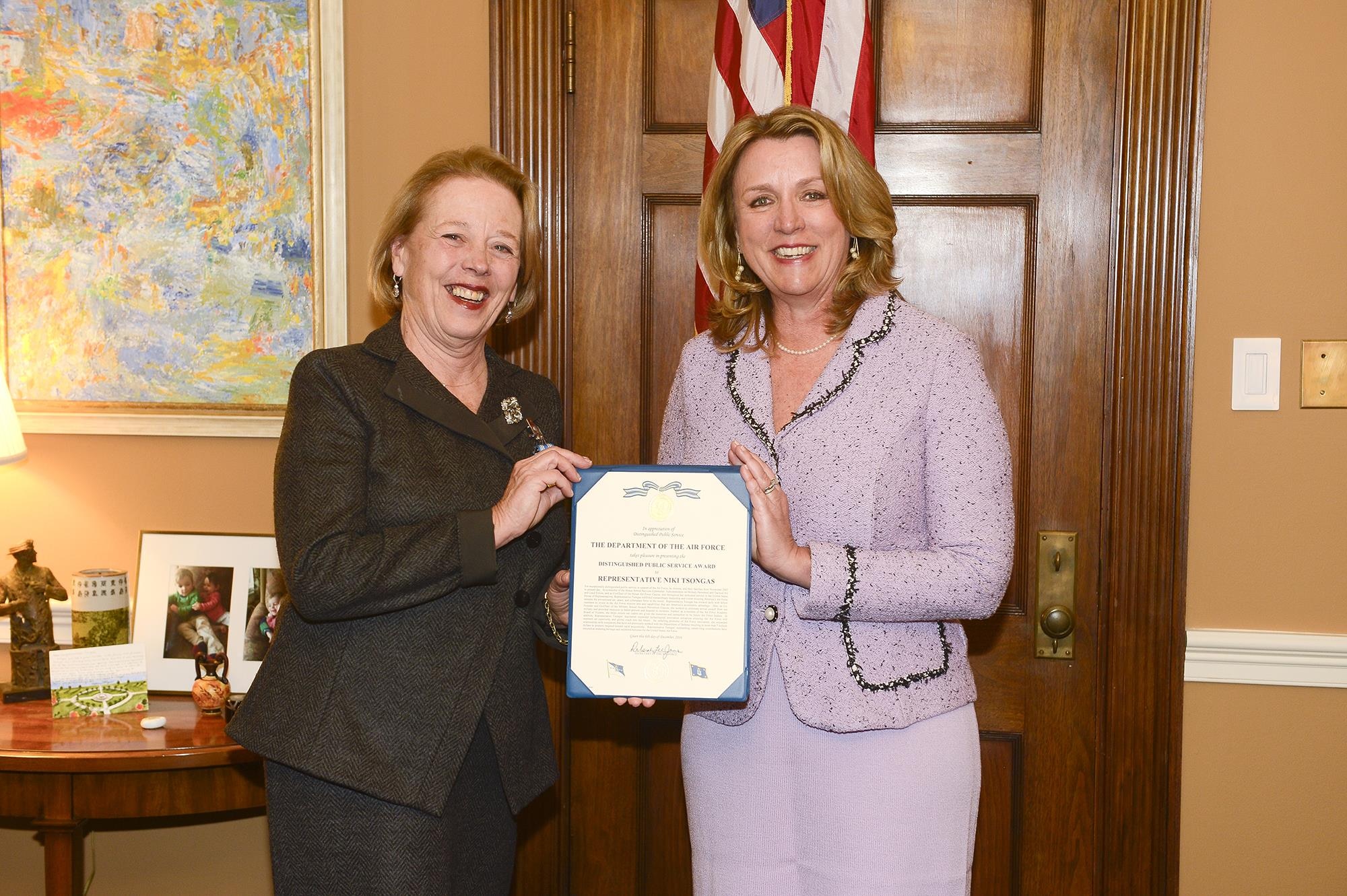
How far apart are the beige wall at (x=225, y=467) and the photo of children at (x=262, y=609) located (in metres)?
0.16

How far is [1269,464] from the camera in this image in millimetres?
2336

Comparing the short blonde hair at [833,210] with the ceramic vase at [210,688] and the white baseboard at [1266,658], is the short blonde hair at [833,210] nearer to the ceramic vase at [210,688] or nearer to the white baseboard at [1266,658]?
the white baseboard at [1266,658]

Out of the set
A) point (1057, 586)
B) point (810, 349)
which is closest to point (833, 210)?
point (810, 349)

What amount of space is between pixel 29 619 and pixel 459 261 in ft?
4.96

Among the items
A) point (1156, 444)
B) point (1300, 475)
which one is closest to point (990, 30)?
point (1156, 444)

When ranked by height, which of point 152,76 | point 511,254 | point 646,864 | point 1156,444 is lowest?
point 646,864

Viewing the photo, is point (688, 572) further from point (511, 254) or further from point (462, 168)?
point (462, 168)

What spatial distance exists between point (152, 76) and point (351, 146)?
0.52 meters

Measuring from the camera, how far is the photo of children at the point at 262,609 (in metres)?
2.54

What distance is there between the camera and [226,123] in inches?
101

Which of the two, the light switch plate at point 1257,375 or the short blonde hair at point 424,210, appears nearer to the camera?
the short blonde hair at point 424,210

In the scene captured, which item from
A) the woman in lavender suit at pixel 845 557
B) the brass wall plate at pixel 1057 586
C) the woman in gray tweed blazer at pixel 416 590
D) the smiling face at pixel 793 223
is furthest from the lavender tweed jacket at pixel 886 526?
the brass wall plate at pixel 1057 586

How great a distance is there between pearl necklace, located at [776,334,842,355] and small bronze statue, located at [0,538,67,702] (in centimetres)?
186

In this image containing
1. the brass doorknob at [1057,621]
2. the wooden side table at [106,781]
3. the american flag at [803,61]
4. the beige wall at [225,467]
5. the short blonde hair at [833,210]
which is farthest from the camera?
the beige wall at [225,467]
